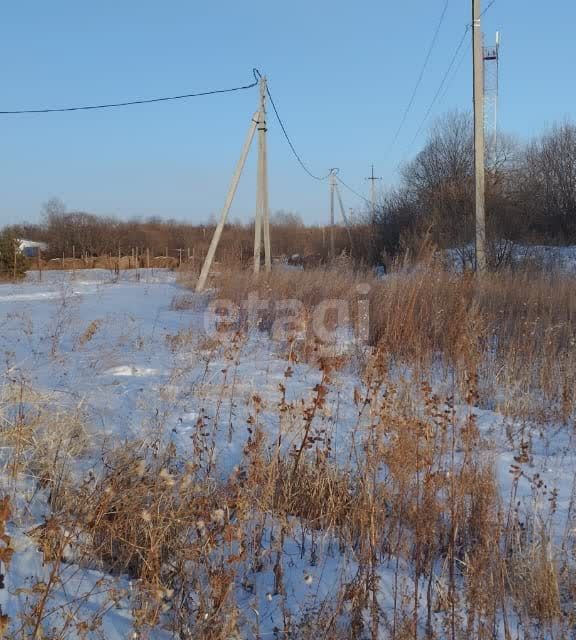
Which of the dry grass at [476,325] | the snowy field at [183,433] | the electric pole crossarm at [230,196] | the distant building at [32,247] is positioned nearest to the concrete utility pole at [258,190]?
the electric pole crossarm at [230,196]

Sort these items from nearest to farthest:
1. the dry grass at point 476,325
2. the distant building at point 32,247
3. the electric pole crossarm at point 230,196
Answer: the dry grass at point 476,325, the electric pole crossarm at point 230,196, the distant building at point 32,247

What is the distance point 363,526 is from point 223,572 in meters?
0.58

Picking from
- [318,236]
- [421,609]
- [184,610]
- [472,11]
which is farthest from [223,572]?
[318,236]

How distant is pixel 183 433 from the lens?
341cm

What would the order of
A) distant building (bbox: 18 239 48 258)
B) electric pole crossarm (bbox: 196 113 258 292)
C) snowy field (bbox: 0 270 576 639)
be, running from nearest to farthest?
snowy field (bbox: 0 270 576 639), electric pole crossarm (bbox: 196 113 258 292), distant building (bbox: 18 239 48 258)

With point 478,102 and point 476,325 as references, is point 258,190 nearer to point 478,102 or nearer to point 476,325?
point 478,102

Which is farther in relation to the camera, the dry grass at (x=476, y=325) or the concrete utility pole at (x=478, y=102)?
the concrete utility pole at (x=478, y=102)

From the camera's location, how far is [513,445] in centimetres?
353

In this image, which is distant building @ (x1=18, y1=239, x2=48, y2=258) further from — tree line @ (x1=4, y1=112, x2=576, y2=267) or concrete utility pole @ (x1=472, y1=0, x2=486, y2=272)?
concrete utility pole @ (x1=472, y1=0, x2=486, y2=272)

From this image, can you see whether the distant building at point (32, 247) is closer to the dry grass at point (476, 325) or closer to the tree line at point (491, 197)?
the tree line at point (491, 197)

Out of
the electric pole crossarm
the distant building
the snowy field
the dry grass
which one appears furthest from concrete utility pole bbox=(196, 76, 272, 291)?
the distant building

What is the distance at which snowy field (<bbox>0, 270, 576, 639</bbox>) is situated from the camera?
1.87 meters

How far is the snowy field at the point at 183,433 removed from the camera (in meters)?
1.87

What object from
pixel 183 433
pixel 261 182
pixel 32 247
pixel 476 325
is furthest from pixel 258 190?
pixel 32 247
